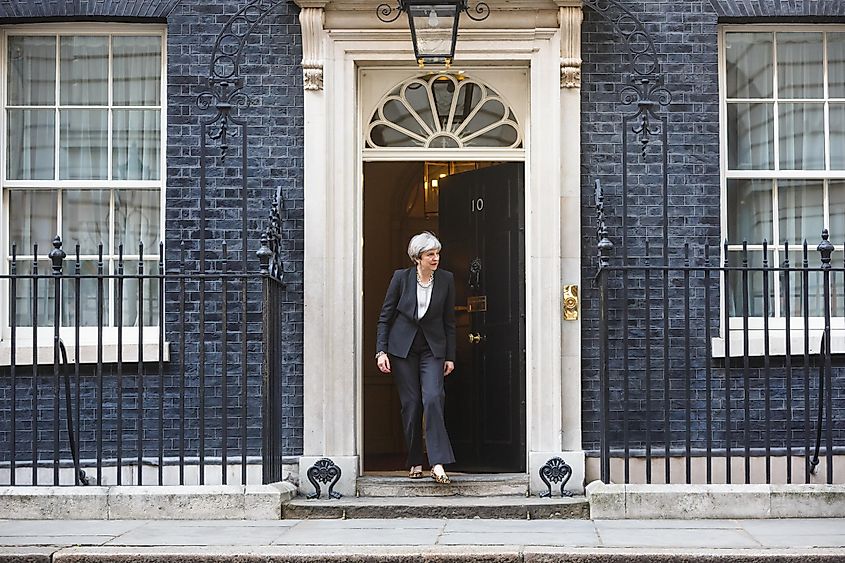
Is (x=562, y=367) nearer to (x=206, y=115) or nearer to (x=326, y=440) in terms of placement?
(x=326, y=440)

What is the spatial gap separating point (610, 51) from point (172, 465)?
168 inches

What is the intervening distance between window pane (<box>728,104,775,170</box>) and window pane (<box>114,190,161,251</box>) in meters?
4.27

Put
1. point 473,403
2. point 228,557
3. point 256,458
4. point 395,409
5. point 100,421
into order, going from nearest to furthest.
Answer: point 228,557 < point 100,421 < point 256,458 < point 473,403 < point 395,409

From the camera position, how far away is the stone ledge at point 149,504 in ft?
31.1

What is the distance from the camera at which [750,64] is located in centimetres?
1085

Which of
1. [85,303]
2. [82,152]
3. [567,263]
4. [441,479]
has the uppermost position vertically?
[82,152]

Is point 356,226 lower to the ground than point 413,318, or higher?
higher

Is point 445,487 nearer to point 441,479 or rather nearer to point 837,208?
point 441,479

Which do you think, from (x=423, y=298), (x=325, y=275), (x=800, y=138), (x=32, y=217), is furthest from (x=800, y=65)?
(x=32, y=217)

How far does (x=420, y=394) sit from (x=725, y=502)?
7.55 ft

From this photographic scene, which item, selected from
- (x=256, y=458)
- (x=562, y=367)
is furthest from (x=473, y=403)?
(x=256, y=458)

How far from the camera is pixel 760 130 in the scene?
10875 millimetres

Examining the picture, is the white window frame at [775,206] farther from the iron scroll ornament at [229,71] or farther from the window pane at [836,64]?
the iron scroll ornament at [229,71]

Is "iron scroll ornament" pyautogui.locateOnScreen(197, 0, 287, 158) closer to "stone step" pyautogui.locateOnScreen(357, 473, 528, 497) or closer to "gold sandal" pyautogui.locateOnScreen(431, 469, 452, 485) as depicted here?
"stone step" pyautogui.locateOnScreen(357, 473, 528, 497)
